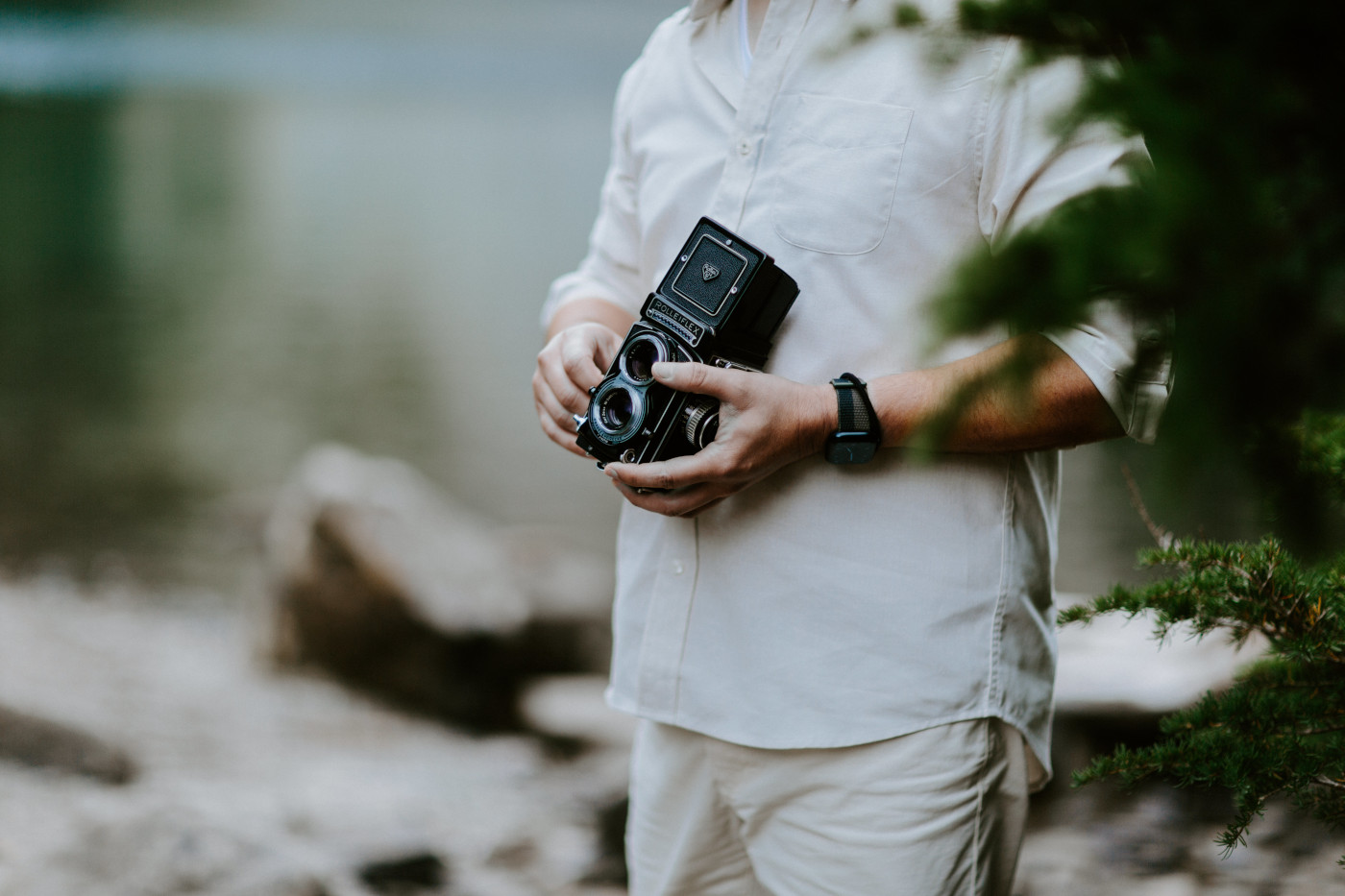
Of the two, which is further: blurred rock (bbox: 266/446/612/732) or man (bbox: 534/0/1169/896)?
blurred rock (bbox: 266/446/612/732)

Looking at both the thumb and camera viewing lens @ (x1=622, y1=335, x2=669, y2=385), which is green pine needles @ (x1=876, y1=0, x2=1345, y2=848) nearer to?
the thumb

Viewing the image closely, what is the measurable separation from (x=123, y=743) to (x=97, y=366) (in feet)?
23.7

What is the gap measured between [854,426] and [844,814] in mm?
455

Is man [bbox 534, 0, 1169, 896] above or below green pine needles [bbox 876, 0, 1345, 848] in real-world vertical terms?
below

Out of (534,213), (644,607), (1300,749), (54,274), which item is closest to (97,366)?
(54,274)

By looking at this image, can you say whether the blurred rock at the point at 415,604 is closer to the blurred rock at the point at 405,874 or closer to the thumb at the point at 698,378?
the blurred rock at the point at 405,874

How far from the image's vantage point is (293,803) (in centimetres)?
272

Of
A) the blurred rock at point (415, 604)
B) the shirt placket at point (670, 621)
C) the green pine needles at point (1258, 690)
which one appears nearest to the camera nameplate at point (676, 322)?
the shirt placket at point (670, 621)

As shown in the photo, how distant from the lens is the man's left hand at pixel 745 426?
1.05 meters

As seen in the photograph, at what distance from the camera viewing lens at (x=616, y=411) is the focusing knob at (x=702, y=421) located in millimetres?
64

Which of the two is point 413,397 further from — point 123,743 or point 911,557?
point 911,557

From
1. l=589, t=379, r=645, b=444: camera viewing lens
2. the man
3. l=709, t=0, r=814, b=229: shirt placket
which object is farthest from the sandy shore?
l=709, t=0, r=814, b=229: shirt placket

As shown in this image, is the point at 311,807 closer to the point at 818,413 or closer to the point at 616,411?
the point at 616,411

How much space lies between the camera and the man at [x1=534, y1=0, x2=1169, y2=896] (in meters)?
1.07
